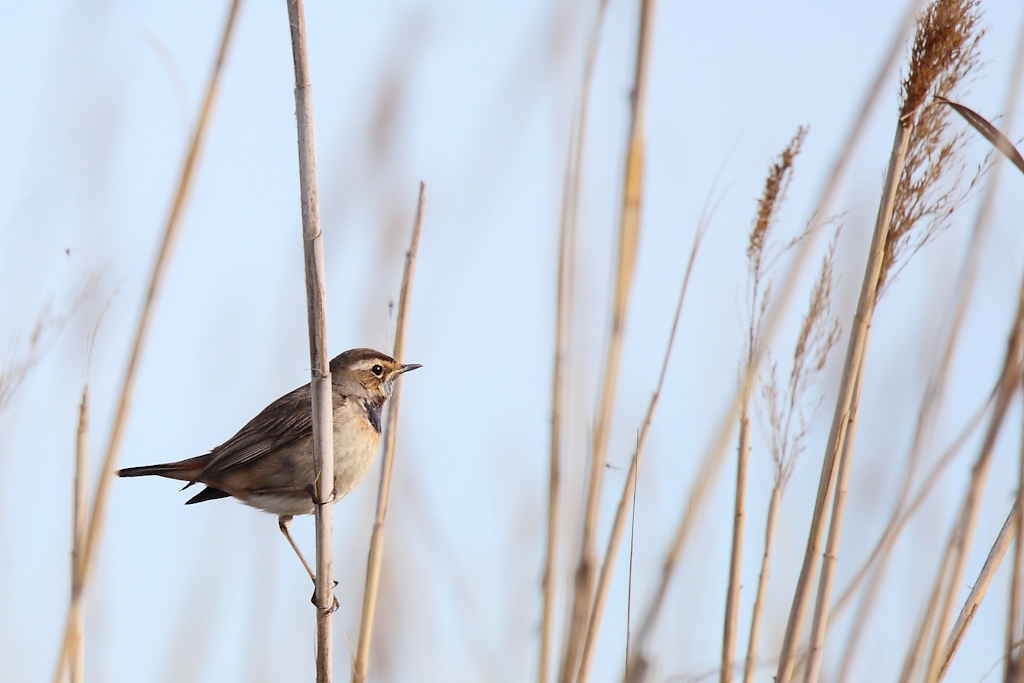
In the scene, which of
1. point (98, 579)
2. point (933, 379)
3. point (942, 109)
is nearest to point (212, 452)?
point (98, 579)

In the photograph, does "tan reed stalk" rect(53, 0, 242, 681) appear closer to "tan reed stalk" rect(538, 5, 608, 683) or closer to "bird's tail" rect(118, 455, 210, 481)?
"tan reed stalk" rect(538, 5, 608, 683)

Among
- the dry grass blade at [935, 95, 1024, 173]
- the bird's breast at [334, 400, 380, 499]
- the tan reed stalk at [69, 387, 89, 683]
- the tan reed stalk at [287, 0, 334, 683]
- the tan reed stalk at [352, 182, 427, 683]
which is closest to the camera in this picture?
the tan reed stalk at [287, 0, 334, 683]

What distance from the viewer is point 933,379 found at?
3.03 metres

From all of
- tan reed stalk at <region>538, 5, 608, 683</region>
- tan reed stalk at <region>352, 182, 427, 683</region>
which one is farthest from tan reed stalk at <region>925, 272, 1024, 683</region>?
tan reed stalk at <region>352, 182, 427, 683</region>

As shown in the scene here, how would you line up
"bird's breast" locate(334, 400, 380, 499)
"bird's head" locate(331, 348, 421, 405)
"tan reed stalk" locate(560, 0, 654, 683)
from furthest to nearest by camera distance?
"bird's head" locate(331, 348, 421, 405) → "bird's breast" locate(334, 400, 380, 499) → "tan reed stalk" locate(560, 0, 654, 683)

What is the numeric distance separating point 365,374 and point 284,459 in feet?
1.74

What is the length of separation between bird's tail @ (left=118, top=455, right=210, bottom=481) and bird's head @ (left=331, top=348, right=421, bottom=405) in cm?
67

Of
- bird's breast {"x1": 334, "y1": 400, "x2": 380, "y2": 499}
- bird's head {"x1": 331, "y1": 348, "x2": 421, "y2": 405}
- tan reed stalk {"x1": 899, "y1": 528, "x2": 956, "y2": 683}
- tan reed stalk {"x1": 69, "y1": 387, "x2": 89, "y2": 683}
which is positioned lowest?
tan reed stalk {"x1": 899, "y1": 528, "x2": 956, "y2": 683}

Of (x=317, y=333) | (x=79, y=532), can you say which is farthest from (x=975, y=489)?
(x=79, y=532)

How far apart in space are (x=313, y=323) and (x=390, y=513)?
129 cm

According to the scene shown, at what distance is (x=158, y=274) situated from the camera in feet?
8.19

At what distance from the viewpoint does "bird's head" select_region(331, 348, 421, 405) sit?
446cm

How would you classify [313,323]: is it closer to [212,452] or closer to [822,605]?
[822,605]

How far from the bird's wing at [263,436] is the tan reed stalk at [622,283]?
2426mm
